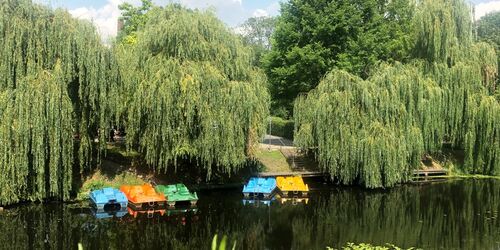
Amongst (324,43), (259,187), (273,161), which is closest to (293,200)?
(259,187)

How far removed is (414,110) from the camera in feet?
79.9

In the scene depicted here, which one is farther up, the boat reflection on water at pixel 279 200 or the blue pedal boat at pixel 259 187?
the blue pedal boat at pixel 259 187

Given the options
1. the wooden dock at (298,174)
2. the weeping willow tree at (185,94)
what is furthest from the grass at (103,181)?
the wooden dock at (298,174)

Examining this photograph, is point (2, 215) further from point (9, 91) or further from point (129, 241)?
point (129, 241)

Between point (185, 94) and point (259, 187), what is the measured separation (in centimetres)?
585

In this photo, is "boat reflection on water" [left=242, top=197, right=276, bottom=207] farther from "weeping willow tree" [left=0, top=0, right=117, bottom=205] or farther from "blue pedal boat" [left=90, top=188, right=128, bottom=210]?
"weeping willow tree" [left=0, top=0, right=117, bottom=205]

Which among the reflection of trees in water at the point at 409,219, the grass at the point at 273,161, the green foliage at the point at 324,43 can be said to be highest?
the green foliage at the point at 324,43

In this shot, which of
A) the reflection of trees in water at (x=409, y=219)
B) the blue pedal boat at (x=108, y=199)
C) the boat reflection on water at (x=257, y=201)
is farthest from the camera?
the boat reflection on water at (x=257, y=201)

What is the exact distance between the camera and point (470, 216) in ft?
60.5

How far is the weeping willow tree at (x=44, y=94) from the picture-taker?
17.3 m

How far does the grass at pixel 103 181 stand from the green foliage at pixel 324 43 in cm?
1342

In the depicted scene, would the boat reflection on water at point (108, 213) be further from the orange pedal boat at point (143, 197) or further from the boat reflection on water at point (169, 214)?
the orange pedal boat at point (143, 197)

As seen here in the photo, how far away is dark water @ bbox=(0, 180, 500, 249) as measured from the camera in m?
14.5

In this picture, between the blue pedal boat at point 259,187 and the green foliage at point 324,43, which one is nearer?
the blue pedal boat at point 259,187
